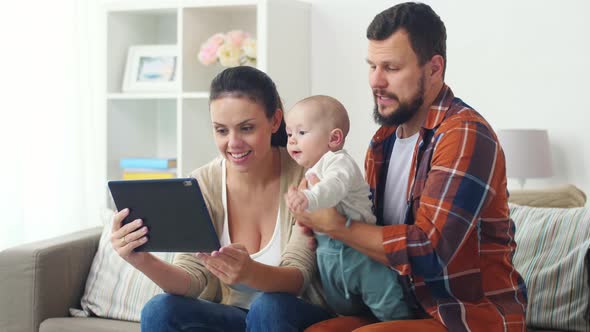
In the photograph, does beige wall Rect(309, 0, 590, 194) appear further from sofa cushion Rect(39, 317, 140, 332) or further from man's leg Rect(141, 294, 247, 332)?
man's leg Rect(141, 294, 247, 332)

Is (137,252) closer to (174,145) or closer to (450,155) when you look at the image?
(450,155)

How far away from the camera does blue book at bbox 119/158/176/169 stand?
3.70m

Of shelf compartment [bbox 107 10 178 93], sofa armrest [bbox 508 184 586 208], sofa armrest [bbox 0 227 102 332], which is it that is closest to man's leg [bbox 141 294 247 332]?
sofa armrest [bbox 0 227 102 332]

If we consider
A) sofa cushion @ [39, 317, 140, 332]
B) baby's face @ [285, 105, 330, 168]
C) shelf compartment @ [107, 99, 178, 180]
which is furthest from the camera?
shelf compartment @ [107, 99, 178, 180]

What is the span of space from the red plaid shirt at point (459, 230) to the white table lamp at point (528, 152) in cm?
145

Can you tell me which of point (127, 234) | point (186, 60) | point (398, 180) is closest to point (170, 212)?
point (127, 234)

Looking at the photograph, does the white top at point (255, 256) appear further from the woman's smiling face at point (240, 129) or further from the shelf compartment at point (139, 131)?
the shelf compartment at point (139, 131)

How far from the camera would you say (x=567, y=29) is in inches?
131

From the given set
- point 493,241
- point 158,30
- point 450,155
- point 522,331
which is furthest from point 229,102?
point 158,30

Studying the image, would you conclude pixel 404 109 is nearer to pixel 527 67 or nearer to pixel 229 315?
pixel 229 315

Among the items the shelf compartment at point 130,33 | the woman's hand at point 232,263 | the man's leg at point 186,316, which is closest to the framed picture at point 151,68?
the shelf compartment at point 130,33

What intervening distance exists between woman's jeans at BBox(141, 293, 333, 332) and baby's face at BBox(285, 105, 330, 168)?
1.09 feet

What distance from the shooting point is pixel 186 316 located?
1.95 m

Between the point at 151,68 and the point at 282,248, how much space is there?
6.42 feet
